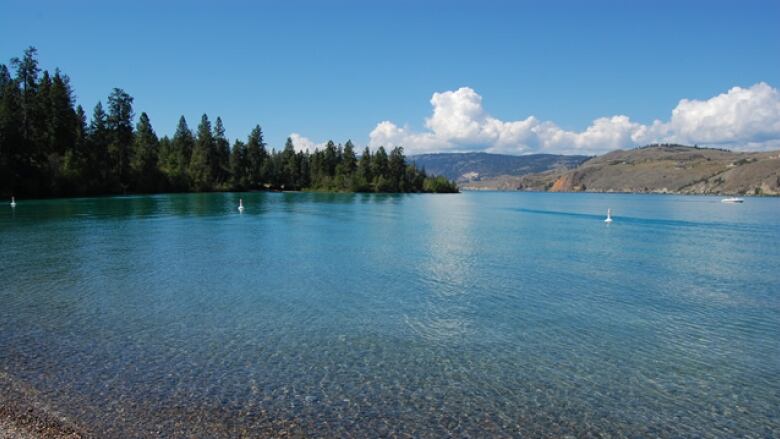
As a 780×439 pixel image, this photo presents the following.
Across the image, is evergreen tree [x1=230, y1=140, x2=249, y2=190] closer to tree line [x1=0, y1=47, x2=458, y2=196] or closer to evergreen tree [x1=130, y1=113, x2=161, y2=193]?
tree line [x1=0, y1=47, x2=458, y2=196]

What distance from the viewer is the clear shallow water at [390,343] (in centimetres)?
1027

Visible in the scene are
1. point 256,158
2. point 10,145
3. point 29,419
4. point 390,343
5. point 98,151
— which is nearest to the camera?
point 29,419

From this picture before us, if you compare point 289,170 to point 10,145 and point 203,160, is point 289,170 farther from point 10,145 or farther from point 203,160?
point 10,145

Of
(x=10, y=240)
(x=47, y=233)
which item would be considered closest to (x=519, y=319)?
(x=10, y=240)

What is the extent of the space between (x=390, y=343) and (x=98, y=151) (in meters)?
118

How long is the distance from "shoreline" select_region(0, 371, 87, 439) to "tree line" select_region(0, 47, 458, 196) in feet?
306

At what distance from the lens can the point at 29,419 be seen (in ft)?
31.1

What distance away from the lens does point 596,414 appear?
10.5 metres

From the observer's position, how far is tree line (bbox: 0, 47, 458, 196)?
91562mm

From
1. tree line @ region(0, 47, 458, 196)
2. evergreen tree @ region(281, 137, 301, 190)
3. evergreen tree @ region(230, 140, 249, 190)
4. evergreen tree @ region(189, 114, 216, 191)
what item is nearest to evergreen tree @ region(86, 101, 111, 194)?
tree line @ region(0, 47, 458, 196)

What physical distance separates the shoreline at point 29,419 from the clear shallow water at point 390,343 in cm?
28

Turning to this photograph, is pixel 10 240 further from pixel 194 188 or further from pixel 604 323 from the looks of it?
pixel 194 188

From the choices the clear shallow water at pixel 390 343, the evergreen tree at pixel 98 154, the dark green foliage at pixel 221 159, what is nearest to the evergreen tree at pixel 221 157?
the dark green foliage at pixel 221 159

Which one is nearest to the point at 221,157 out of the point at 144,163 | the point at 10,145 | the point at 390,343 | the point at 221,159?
the point at 221,159
